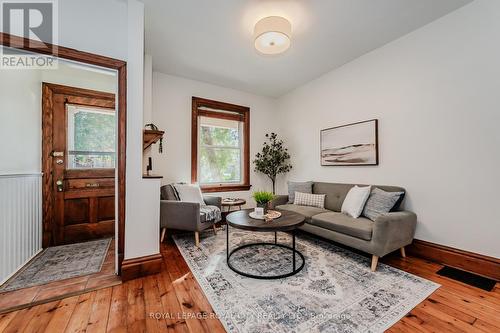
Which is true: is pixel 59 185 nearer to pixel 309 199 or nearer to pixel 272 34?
pixel 272 34

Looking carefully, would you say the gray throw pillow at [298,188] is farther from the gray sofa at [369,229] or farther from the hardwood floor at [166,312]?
the hardwood floor at [166,312]

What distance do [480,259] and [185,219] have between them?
Answer: 3.29 metres

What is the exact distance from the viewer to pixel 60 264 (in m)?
2.28

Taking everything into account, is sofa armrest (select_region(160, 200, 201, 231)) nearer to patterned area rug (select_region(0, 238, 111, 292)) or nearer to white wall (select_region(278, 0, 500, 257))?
patterned area rug (select_region(0, 238, 111, 292))

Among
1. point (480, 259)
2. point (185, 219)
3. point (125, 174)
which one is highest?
point (125, 174)

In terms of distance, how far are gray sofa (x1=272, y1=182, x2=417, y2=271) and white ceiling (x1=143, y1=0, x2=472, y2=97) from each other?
2.02 metres

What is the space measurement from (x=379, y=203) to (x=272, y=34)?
2.37 m

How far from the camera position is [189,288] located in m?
1.85

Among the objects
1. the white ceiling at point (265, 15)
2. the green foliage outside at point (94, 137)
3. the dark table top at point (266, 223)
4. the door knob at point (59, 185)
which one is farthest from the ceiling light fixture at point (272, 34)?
the door knob at point (59, 185)

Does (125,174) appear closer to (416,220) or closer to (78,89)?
(78,89)

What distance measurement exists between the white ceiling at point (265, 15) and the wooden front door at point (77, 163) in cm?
125

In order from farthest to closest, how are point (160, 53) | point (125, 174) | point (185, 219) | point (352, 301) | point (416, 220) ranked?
1. point (160, 53)
2. point (185, 219)
3. point (416, 220)
4. point (125, 174)
5. point (352, 301)

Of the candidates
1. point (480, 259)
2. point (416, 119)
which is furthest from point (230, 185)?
point (480, 259)

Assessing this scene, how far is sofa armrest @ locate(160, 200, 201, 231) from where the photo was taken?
277cm
